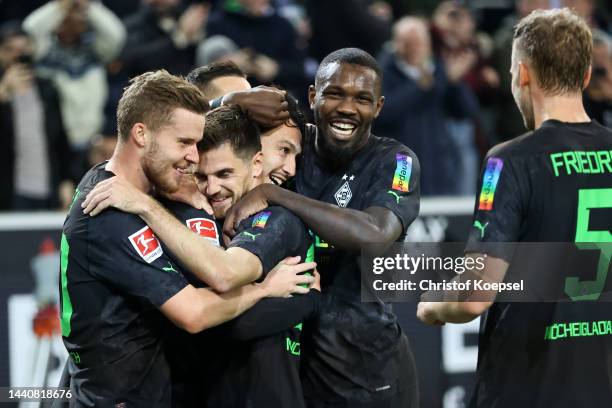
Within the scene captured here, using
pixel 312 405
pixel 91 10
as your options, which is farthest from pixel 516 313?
pixel 91 10

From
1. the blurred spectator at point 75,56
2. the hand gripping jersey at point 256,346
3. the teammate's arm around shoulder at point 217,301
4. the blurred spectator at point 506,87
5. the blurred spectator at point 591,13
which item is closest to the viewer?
the teammate's arm around shoulder at point 217,301

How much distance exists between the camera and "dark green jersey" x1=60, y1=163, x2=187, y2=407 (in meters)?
4.12

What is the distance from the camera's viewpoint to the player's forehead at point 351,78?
471 centimetres

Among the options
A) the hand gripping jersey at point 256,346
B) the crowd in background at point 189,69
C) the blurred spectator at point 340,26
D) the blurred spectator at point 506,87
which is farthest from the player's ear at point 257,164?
the blurred spectator at point 506,87

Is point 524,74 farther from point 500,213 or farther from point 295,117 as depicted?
point 295,117

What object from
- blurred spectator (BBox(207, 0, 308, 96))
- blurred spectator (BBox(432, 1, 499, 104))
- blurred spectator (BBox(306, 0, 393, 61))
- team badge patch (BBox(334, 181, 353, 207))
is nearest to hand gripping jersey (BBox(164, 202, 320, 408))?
team badge patch (BBox(334, 181, 353, 207))

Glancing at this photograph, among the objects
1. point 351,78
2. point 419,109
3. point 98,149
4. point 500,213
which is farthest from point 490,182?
point 419,109

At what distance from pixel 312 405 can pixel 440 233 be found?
3.70 meters

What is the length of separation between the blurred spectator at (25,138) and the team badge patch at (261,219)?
4.46 metres

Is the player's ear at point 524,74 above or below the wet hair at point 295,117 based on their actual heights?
above

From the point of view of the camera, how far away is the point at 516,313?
14.2 feet

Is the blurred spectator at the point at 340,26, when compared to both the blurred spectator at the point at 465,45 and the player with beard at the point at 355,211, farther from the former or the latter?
the player with beard at the point at 355,211

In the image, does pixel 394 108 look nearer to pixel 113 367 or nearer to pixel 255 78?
pixel 255 78

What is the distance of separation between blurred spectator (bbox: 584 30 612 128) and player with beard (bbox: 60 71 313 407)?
5863 millimetres
